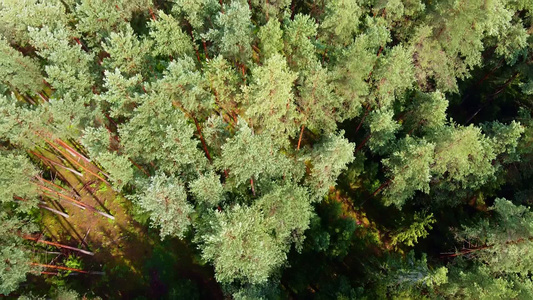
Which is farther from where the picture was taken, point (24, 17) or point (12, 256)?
point (24, 17)

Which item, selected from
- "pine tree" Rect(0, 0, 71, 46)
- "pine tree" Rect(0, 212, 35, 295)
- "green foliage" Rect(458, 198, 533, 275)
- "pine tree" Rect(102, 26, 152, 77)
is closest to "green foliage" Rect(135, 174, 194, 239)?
"pine tree" Rect(0, 212, 35, 295)

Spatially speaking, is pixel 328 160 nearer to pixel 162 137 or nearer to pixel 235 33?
A: pixel 162 137

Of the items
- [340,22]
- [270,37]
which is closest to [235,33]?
[270,37]

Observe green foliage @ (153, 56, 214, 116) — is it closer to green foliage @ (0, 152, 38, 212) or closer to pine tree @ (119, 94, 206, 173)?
pine tree @ (119, 94, 206, 173)

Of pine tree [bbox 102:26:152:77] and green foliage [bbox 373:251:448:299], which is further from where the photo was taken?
pine tree [bbox 102:26:152:77]

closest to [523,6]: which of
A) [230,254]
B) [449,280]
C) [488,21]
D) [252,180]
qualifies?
[488,21]

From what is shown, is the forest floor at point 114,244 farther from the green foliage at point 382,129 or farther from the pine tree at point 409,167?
the green foliage at point 382,129
